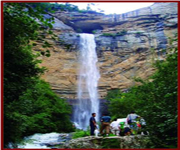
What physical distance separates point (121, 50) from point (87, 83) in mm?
6551

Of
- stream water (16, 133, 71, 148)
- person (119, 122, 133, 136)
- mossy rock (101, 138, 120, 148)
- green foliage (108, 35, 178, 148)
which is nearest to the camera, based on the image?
green foliage (108, 35, 178, 148)

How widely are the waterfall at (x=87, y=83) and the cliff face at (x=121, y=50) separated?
742 mm

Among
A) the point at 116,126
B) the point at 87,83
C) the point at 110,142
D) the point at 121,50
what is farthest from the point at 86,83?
the point at 110,142

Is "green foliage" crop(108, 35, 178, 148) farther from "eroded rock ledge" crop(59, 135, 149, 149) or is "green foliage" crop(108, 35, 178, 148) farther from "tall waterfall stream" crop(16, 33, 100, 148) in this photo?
"tall waterfall stream" crop(16, 33, 100, 148)

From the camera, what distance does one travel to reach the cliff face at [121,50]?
30359mm

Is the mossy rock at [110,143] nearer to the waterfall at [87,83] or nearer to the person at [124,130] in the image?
the person at [124,130]

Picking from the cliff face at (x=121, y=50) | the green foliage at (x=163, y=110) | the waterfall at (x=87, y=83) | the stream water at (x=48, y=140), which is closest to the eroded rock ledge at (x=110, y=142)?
the green foliage at (x=163, y=110)

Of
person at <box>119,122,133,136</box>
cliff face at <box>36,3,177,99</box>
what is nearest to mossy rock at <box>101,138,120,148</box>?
person at <box>119,122,133,136</box>

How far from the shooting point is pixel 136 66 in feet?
102

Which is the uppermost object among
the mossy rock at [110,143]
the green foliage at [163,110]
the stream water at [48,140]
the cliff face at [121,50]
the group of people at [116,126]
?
the cliff face at [121,50]

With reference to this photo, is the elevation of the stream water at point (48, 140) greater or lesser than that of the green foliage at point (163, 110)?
lesser

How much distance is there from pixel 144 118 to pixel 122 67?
24.5 metres

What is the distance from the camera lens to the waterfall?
96.1 feet

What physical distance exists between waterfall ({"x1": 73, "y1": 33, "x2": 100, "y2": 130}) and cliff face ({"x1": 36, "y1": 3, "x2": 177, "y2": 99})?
742 mm
